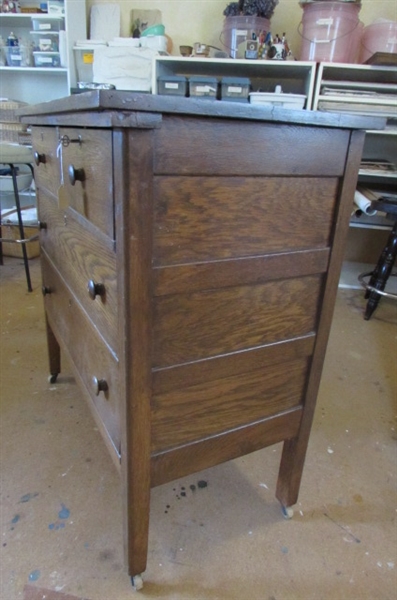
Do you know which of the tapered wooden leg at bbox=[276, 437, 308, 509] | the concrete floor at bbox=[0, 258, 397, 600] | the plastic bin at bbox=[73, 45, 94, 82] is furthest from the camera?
the plastic bin at bbox=[73, 45, 94, 82]

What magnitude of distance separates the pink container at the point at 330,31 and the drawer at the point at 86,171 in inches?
68.6

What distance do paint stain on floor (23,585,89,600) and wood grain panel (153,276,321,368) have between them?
0.52 metres

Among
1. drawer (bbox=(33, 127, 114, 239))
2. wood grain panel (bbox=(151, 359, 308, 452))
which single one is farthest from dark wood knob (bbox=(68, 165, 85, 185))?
wood grain panel (bbox=(151, 359, 308, 452))

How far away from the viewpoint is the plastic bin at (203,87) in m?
2.07

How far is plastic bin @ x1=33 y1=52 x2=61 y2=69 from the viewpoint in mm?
Result: 2534

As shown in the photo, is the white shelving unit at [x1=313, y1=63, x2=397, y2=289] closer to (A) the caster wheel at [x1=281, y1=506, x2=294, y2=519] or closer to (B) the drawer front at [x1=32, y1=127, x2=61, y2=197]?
(B) the drawer front at [x1=32, y1=127, x2=61, y2=197]

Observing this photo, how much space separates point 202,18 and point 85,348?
237 centimetres

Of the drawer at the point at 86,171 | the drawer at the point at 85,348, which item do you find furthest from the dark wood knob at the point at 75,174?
the drawer at the point at 85,348

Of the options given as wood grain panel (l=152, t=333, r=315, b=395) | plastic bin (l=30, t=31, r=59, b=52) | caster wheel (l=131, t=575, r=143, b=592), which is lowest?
caster wheel (l=131, t=575, r=143, b=592)

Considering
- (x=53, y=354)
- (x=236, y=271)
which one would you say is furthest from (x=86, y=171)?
(x=53, y=354)

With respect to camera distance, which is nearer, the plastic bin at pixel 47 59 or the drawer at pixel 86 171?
the drawer at pixel 86 171

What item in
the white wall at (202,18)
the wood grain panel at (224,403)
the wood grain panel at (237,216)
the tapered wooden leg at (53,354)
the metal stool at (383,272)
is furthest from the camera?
the white wall at (202,18)

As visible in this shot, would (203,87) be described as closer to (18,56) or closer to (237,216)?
(18,56)

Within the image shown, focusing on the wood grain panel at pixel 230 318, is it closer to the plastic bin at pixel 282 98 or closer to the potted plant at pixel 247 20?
the plastic bin at pixel 282 98
